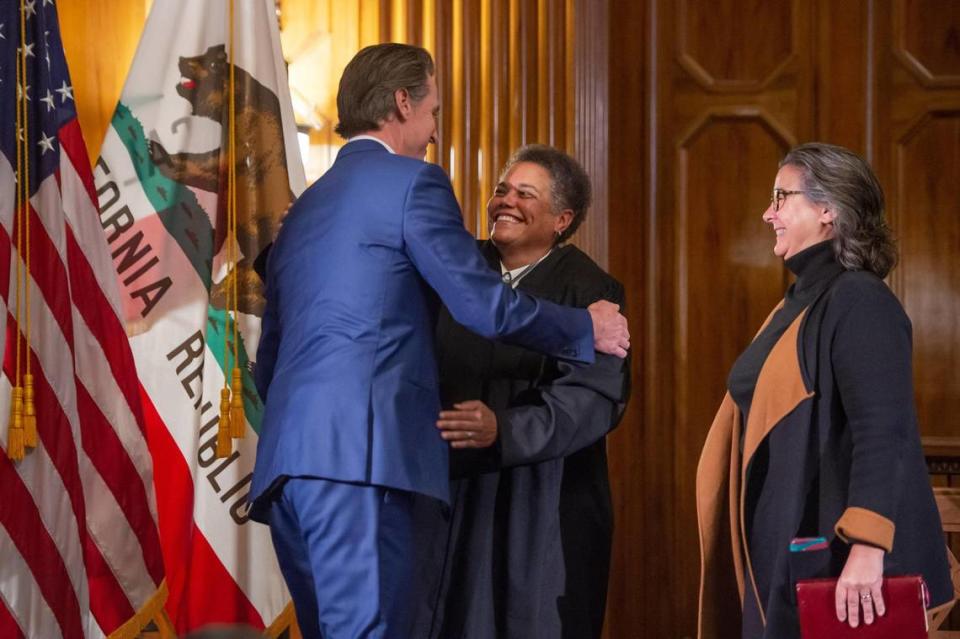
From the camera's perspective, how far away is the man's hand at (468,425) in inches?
98.0

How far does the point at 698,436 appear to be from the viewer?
14.4 feet

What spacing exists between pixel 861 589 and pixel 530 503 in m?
0.81

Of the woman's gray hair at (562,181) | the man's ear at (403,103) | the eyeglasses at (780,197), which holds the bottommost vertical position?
the eyeglasses at (780,197)

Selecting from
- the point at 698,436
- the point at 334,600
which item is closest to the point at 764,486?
the point at 334,600

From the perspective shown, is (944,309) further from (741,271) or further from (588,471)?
(588,471)

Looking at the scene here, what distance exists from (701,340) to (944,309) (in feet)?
2.68

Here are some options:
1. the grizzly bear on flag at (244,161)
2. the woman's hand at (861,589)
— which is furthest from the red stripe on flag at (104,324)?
the woman's hand at (861,589)

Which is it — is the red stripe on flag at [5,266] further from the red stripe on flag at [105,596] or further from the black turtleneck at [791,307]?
the black turtleneck at [791,307]

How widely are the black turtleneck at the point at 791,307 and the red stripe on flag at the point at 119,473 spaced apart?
1446mm

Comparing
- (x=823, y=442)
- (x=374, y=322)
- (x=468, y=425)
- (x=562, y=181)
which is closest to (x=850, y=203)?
(x=823, y=442)

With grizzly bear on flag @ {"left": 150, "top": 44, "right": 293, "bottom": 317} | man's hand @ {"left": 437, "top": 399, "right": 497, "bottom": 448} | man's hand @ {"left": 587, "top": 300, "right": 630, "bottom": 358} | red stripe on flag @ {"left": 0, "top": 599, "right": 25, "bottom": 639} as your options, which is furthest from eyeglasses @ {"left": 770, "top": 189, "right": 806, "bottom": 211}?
red stripe on flag @ {"left": 0, "top": 599, "right": 25, "bottom": 639}

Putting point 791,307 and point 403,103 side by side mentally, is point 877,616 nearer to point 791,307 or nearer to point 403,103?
point 791,307

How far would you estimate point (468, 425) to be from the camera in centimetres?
252

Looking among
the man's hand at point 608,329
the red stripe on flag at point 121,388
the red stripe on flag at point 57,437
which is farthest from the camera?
the red stripe on flag at point 121,388
